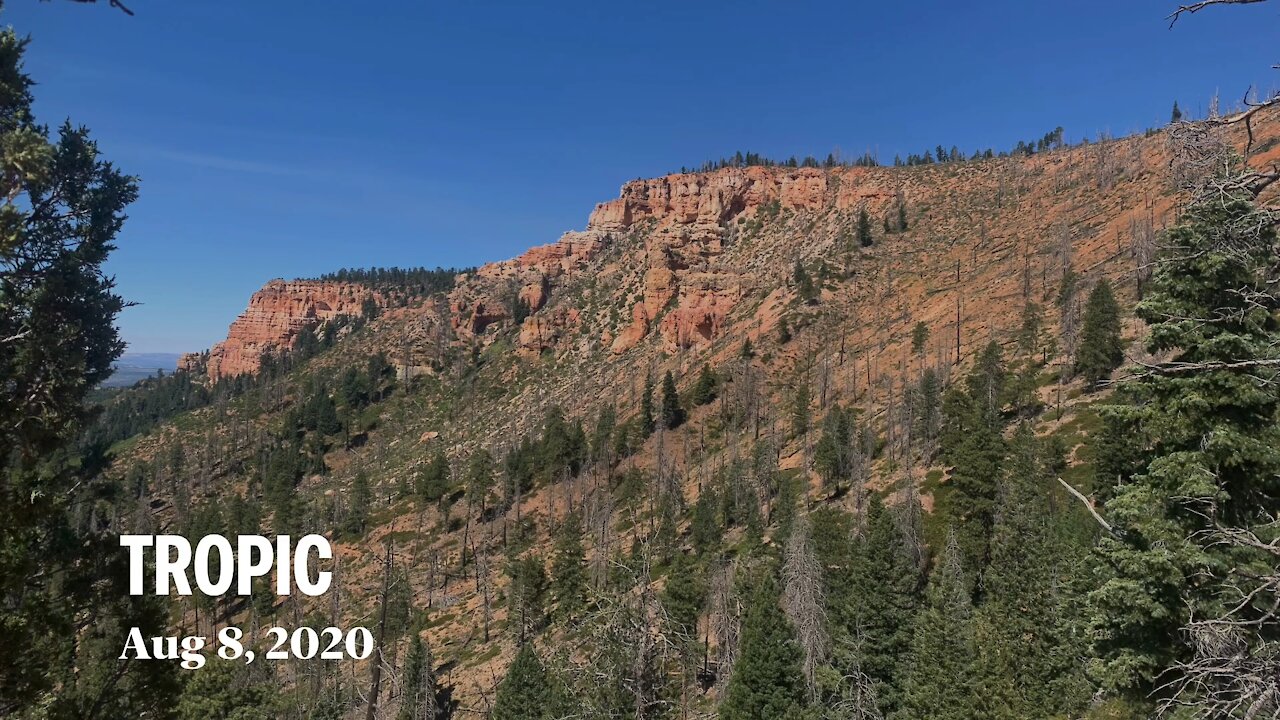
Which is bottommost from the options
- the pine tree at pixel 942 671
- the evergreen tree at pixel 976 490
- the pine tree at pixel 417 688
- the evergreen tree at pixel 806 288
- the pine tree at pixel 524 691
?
the pine tree at pixel 417 688

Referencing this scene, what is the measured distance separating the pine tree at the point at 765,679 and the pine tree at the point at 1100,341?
148 feet

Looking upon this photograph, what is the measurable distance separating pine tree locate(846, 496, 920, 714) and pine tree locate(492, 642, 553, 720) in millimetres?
14974

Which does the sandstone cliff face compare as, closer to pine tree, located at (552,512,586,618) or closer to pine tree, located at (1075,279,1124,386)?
pine tree, located at (1075,279,1124,386)

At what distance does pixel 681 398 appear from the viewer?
320 ft

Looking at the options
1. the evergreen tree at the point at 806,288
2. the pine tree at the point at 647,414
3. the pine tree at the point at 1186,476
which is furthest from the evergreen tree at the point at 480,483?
the pine tree at the point at 1186,476

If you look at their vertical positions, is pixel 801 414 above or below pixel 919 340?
below

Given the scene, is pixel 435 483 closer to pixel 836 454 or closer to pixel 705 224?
pixel 836 454

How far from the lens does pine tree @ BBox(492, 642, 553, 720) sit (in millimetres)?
31000

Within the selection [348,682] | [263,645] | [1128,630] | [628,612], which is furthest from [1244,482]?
[263,645]

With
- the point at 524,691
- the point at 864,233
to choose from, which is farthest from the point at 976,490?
→ the point at 864,233

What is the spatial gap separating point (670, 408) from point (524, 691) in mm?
61406

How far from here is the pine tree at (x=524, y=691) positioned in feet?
102

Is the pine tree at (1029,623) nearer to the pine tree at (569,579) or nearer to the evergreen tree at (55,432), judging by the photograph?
the evergreen tree at (55,432)

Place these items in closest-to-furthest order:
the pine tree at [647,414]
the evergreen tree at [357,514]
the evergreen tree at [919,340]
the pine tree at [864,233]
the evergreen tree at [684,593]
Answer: the evergreen tree at [684,593] → the evergreen tree at [919,340] → the evergreen tree at [357,514] → the pine tree at [647,414] → the pine tree at [864,233]
